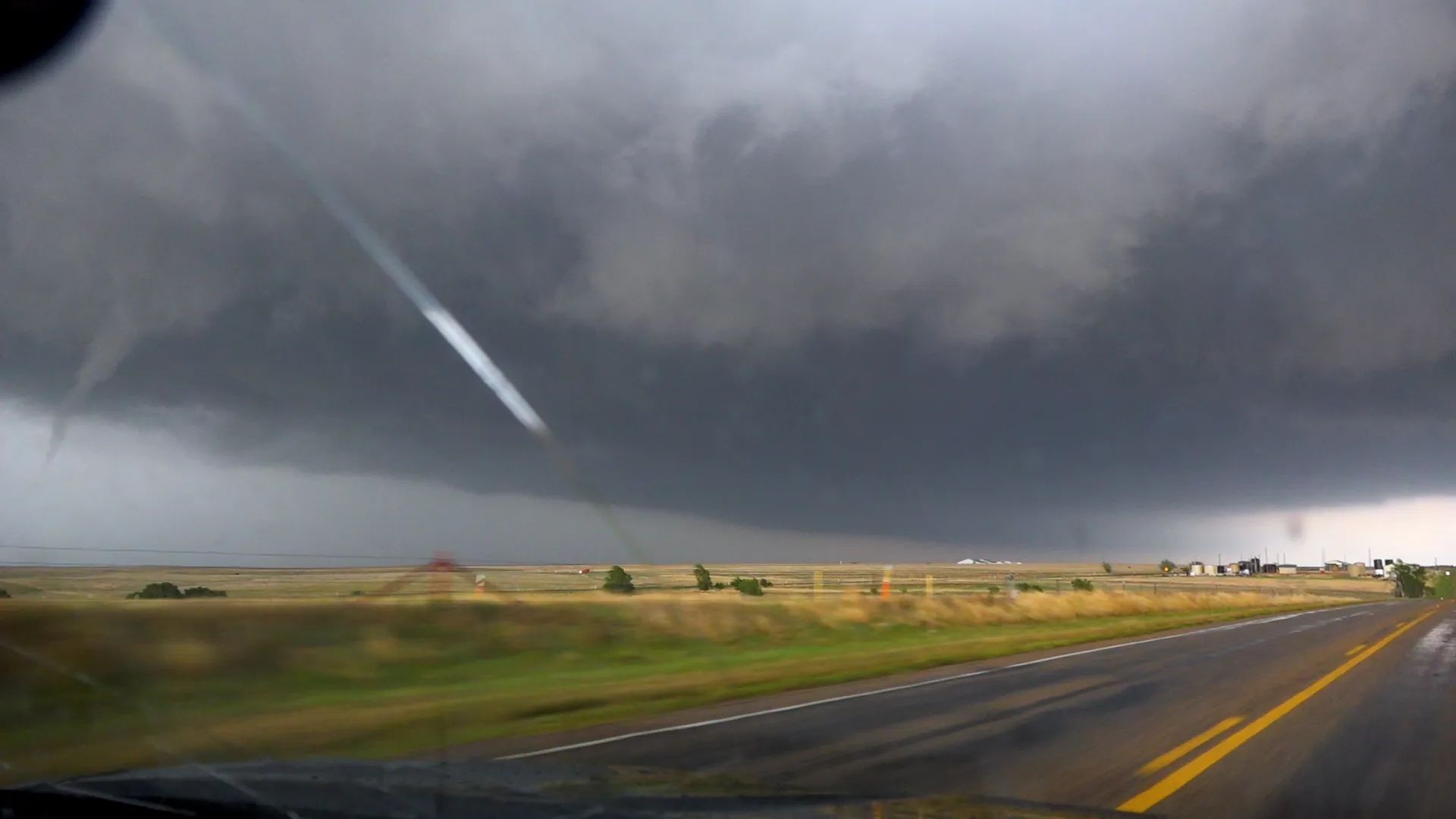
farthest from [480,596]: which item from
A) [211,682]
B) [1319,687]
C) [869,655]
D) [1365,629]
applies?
[1365,629]

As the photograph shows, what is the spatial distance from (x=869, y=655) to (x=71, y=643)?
1476 centimetres

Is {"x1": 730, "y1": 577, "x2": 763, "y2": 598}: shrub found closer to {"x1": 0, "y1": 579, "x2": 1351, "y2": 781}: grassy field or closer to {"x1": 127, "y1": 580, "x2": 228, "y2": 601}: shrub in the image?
{"x1": 0, "y1": 579, "x2": 1351, "y2": 781}: grassy field

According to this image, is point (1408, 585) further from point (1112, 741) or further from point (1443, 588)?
point (1112, 741)

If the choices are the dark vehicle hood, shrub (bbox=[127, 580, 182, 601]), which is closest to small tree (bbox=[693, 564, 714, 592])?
shrub (bbox=[127, 580, 182, 601])

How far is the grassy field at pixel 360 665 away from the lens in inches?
464

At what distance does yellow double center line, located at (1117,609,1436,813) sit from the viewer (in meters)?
8.26

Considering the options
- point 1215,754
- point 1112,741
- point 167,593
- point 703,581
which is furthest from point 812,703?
point 703,581

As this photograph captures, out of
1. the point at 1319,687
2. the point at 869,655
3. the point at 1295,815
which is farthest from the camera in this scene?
the point at 869,655

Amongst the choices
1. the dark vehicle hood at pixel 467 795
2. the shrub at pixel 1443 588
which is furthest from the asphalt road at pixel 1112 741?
the shrub at pixel 1443 588

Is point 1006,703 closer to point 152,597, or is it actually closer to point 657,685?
point 657,685

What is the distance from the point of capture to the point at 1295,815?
7.88 meters

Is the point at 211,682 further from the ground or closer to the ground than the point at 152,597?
closer to the ground

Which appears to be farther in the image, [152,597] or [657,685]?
[152,597]

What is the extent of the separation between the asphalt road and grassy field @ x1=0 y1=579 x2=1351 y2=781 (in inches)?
83.3
